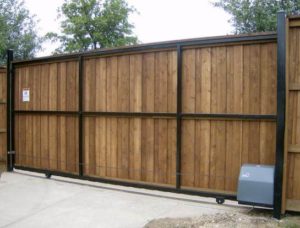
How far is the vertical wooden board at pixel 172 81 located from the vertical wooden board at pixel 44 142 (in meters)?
2.85

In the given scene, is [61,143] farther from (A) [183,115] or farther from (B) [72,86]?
(A) [183,115]

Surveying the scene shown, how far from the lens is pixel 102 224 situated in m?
4.88

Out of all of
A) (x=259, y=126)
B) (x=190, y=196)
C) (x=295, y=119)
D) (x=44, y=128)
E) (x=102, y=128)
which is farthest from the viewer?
(x=44, y=128)

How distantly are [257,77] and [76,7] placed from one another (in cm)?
2724

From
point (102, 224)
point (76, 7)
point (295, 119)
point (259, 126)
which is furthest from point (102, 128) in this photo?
point (76, 7)

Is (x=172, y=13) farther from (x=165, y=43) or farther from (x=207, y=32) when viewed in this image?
(x=165, y=43)

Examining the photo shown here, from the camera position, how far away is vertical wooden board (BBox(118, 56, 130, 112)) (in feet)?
21.1

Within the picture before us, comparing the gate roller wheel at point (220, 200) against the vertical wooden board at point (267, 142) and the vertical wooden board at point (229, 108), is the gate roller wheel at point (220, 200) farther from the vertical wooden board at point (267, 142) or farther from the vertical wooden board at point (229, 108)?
the vertical wooden board at point (267, 142)

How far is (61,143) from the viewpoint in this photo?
24.2ft

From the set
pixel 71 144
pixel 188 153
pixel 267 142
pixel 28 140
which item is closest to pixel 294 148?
pixel 267 142

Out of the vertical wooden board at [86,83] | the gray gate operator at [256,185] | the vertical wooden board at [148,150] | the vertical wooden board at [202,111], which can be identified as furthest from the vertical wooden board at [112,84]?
→ the gray gate operator at [256,185]

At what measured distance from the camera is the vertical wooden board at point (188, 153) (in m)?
5.78

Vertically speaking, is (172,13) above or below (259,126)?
above

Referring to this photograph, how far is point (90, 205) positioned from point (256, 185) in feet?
7.78
